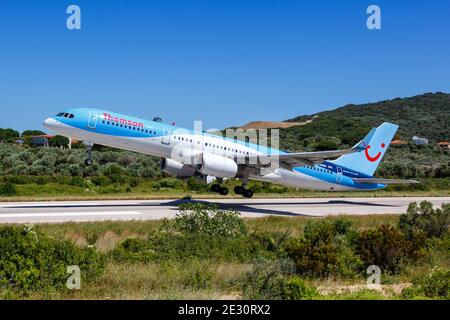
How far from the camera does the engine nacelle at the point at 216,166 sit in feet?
119

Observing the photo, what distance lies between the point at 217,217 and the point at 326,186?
2030 cm

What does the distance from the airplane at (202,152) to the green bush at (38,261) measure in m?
17.8

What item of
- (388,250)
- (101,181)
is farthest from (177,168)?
(101,181)

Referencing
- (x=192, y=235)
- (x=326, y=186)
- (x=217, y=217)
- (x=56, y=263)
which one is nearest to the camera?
(x=56, y=263)

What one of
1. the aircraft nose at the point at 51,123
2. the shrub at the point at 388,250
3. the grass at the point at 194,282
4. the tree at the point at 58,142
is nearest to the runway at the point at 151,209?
the aircraft nose at the point at 51,123

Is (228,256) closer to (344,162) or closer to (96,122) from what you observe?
(96,122)

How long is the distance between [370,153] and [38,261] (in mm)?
35530

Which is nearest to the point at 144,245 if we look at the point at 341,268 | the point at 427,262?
the point at 341,268

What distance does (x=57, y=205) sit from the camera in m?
36.5

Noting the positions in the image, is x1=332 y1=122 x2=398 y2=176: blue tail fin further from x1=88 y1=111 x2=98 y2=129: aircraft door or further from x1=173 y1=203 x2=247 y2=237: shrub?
x1=173 y1=203 x2=247 y2=237: shrub

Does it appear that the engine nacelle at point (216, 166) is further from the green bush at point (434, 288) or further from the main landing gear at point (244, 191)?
the green bush at point (434, 288)

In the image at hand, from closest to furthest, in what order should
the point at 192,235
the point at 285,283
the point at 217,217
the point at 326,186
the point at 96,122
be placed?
1. the point at 285,283
2. the point at 192,235
3. the point at 217,217
4. the point at 96,122
5. the point at 326,186

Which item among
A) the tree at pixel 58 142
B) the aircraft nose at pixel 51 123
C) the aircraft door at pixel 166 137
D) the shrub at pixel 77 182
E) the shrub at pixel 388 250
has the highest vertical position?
the tree at pixel 58 142

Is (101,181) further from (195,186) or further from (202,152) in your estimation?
(202,152)
